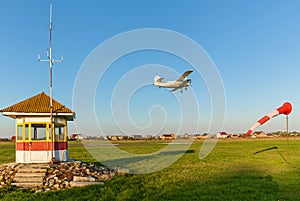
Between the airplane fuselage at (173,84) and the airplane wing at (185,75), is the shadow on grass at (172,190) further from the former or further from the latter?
the airplane wing at (185,75)

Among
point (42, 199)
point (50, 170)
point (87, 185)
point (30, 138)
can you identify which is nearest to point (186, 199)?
point (87, 185)

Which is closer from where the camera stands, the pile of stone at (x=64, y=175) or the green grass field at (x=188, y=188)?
the green grass field at (x=188, y=188)

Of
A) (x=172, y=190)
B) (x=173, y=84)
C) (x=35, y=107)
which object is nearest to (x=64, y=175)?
(x=35, y=107)

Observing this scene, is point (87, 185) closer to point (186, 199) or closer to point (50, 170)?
point (50, 170)

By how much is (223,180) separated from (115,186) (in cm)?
658

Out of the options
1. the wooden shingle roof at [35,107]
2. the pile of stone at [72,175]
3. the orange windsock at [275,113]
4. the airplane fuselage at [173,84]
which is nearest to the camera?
the pile of stone at [72,175]

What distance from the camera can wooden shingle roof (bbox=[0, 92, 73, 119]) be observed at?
671 inches

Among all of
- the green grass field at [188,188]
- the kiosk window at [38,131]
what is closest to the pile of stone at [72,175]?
the green grass field at [188,188]

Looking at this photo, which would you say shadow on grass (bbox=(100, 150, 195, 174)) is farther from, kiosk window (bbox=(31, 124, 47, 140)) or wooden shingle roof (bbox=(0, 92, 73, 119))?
wooden shingle roof (bbox=(0, 92, 73, 119))

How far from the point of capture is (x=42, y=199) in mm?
12219

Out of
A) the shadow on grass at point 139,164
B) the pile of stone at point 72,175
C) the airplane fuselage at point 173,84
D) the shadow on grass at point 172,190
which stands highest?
the airplane fuselage at point 173,84

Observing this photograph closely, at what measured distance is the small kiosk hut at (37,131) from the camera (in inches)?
681

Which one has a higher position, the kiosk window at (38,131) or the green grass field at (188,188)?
the kiosk window at (38,131)

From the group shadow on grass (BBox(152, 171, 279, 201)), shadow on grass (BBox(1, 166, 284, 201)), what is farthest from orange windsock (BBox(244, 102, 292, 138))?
shadow on grass (BBox(1, 166, 284, 201))
